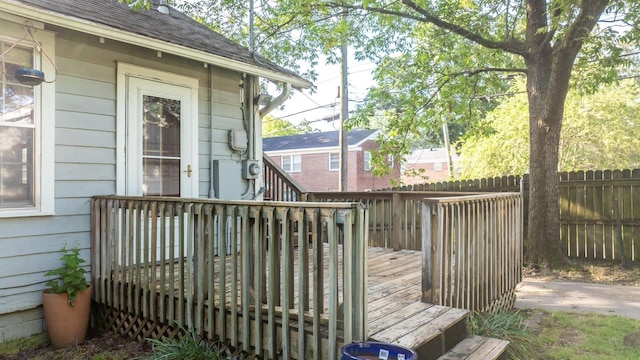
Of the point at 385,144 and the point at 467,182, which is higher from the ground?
the point at 385,144

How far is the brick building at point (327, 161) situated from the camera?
23433mm

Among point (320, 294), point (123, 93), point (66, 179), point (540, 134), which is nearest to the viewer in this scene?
point (320, 294)

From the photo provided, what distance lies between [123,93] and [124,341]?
8.22 ft

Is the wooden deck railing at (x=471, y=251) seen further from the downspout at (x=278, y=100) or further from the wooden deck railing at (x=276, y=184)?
the wooden deck railing at (x=276, y=184)

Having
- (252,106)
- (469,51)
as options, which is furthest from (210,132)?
(469,51)

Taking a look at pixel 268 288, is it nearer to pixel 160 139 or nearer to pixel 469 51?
pixel 160 139

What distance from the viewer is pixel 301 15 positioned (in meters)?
8.13

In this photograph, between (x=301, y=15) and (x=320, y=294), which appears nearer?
(x=320, y=294)

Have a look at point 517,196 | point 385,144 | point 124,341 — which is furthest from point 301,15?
point 124,341

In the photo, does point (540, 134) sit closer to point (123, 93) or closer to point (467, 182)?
point (467, 182)

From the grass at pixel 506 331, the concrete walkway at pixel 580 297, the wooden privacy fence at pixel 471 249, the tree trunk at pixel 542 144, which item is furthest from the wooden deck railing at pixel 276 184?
the grass at pixel 506 331

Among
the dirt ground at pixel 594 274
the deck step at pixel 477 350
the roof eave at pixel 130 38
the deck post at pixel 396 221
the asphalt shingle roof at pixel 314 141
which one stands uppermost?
the asphalt shingle roof at pixel 314 141

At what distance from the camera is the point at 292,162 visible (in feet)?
82.2

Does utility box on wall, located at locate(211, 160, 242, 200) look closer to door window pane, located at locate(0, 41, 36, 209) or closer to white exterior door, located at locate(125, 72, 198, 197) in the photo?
white exterior door, located at locate(125, 72, 198, 197)
